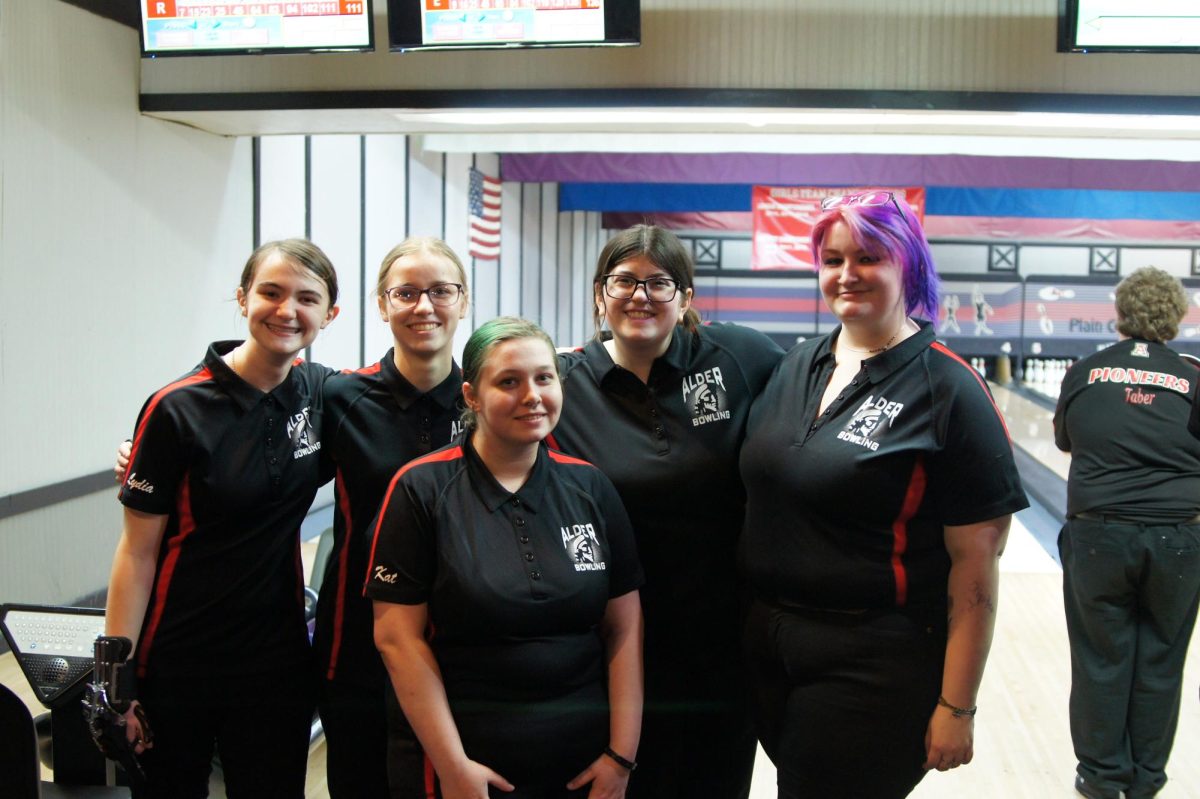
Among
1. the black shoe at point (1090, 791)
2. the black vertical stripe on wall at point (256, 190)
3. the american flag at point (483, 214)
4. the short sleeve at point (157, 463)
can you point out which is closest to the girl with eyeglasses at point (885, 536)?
the short sleeve at point (157, 463)

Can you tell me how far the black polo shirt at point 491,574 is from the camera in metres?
1.56

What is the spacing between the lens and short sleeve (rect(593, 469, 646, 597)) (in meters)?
1.70

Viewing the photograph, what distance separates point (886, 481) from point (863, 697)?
13.9 inches

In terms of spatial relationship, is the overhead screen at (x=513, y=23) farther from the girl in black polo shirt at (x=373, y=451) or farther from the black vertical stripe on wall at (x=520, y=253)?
the black vertical stripe on wall at (x=520, y=253)

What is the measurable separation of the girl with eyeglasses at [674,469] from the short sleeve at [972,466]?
1.45ft

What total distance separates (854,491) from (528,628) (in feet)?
1.84

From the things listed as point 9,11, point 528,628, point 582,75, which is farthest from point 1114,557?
point 9,11

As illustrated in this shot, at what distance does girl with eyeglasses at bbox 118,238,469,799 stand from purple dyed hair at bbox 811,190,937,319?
0.71 metres

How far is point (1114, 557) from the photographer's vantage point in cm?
279

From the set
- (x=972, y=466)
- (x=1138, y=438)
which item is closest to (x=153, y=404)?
(x=972, y=466)

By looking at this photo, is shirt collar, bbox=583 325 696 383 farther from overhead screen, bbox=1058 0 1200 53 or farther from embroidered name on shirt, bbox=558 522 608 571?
overhead screen, bbox=1058 0 1200 53

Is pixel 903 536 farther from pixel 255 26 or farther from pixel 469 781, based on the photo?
pixel 255 26

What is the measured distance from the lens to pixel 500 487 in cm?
162

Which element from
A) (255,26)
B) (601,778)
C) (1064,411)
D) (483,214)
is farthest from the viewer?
(483,214)
